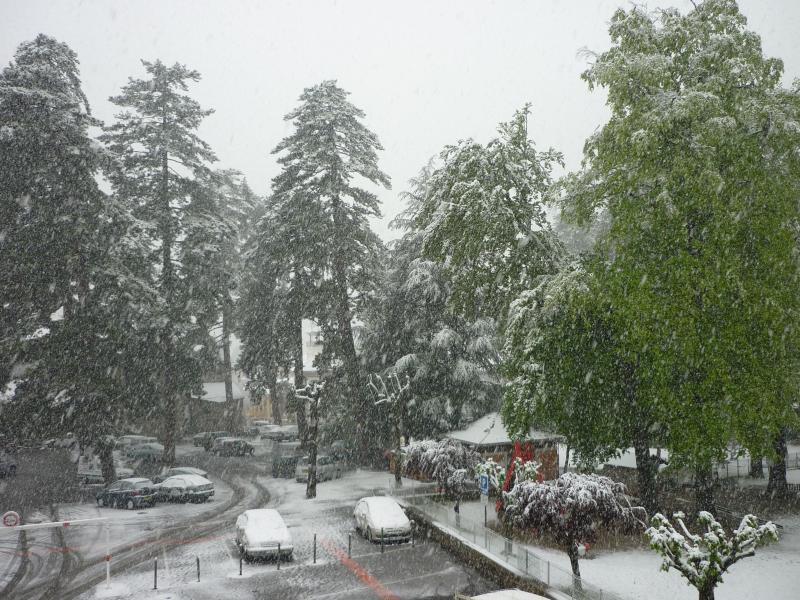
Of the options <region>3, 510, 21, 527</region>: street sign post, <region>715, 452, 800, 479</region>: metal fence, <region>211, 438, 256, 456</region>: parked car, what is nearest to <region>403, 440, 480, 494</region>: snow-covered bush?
<region>3, 510, 21, 527</region>: street sign post

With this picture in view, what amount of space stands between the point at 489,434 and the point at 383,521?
30.3 ft

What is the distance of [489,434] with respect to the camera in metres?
27.7

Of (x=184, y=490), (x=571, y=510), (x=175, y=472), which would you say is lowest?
(x=184, y=490)

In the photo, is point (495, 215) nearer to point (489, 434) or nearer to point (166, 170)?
point (489, 434)

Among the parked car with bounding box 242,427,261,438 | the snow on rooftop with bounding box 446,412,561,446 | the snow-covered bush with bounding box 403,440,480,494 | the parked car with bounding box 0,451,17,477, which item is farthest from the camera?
the parked car with bounding box 242,427,261,438

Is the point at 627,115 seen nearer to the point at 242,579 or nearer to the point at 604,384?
the point at 604,384

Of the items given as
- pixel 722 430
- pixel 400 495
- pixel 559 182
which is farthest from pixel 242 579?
pixel 559 182

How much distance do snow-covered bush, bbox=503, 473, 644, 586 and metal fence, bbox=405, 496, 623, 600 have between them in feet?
2.06

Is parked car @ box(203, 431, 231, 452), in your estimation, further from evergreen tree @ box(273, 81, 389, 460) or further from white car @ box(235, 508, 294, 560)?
white car @ box(235, 508, 294, 560)

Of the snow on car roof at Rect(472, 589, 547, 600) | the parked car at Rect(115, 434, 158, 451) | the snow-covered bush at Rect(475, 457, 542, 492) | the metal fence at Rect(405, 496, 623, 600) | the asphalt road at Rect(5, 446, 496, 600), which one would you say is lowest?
the asphalt road at Rect(5, 446, 496, 600)

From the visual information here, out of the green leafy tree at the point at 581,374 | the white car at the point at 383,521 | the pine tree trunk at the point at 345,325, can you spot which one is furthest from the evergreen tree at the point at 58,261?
the green leafy tree at the point at 581,374

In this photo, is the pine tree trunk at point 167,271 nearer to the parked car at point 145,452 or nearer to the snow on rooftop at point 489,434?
the parked car at point 145,452

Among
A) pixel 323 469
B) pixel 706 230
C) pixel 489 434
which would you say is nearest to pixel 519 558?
pixel 706 230

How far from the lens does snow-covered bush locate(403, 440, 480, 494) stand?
22.7 metres
